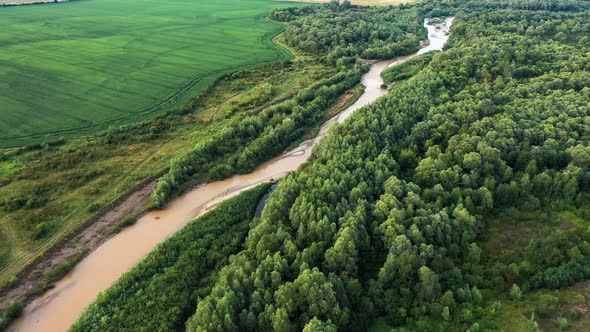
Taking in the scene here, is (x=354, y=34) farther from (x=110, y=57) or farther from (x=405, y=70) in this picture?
(x=110, y=57)

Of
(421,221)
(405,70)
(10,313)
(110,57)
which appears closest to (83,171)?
(10,313)

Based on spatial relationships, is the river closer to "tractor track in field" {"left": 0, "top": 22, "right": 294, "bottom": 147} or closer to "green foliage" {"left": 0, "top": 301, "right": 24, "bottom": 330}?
"green foliage" {"left": 0, "top": 301, "right": 24, "bottom": 330}

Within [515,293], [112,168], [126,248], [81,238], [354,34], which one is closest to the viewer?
[515,293]

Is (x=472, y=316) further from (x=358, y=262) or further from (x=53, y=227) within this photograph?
(x=53, y=227)

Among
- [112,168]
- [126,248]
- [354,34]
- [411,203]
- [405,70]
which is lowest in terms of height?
[126,248]

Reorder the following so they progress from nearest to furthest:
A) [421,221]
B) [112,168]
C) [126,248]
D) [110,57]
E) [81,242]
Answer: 1. [421,221]
2. [81,242]
3. [126,248]
4. [112,168]
5. [110,57]

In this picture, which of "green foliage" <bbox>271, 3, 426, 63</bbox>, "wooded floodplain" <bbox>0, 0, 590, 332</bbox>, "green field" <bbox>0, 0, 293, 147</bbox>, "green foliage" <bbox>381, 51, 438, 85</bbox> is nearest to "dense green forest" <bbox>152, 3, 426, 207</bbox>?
"green foliage" <bbox>271, 3, 426, 63</bbox>

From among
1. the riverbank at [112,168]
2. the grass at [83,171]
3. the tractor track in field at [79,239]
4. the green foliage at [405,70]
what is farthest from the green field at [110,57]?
the green foliage at [405,70]
